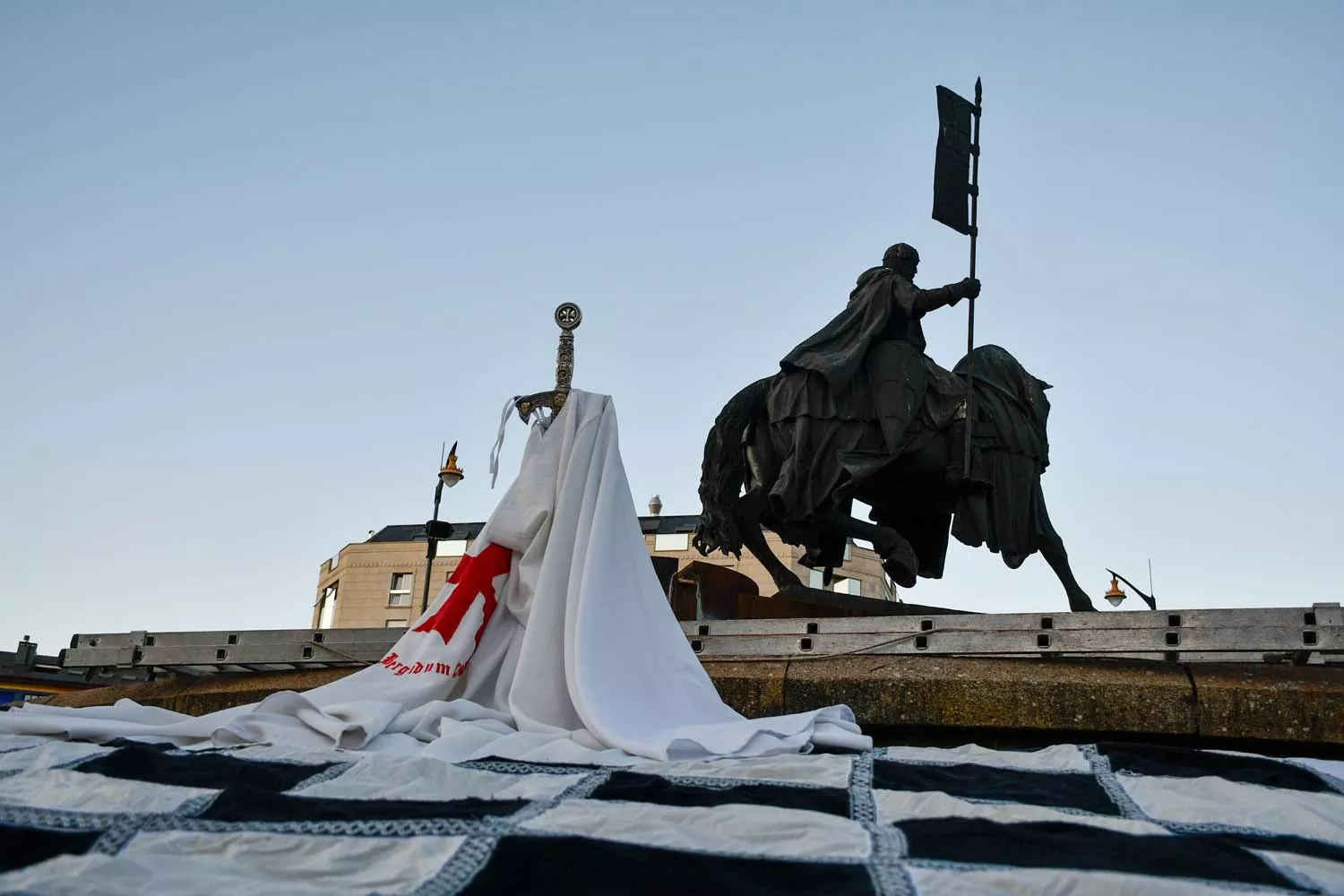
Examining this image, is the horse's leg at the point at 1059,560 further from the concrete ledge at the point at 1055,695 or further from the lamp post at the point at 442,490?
the lamp post at the point at 442,490

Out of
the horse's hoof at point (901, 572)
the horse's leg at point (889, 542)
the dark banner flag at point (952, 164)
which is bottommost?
the horse's hoof at point (901, 572)

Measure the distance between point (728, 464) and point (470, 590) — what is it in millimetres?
4054

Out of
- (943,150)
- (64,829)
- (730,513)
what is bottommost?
(64,829)

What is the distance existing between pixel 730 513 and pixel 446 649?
426 cm

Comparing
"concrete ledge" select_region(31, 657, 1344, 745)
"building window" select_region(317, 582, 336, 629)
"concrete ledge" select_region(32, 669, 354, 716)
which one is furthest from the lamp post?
"building window" select_region(317, 582, 336, 629)

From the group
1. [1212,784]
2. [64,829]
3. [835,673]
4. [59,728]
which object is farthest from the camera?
[835,673]

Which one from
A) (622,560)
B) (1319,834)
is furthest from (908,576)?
(1319,834)

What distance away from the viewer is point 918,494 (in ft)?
30.9

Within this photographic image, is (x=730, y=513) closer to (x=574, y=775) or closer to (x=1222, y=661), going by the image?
(x=1222, y=661)

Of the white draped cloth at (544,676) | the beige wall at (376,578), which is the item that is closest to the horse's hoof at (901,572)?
the white draped cloth at (544,676)

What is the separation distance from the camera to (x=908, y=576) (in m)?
9.12

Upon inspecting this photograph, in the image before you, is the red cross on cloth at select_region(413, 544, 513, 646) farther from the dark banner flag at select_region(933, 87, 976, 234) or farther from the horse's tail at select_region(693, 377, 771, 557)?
the dark banner flag at select_region(933, 87, 976, 234)

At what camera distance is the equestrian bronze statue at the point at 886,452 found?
9.02 metres

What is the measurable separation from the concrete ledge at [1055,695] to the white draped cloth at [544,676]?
1.34 m
